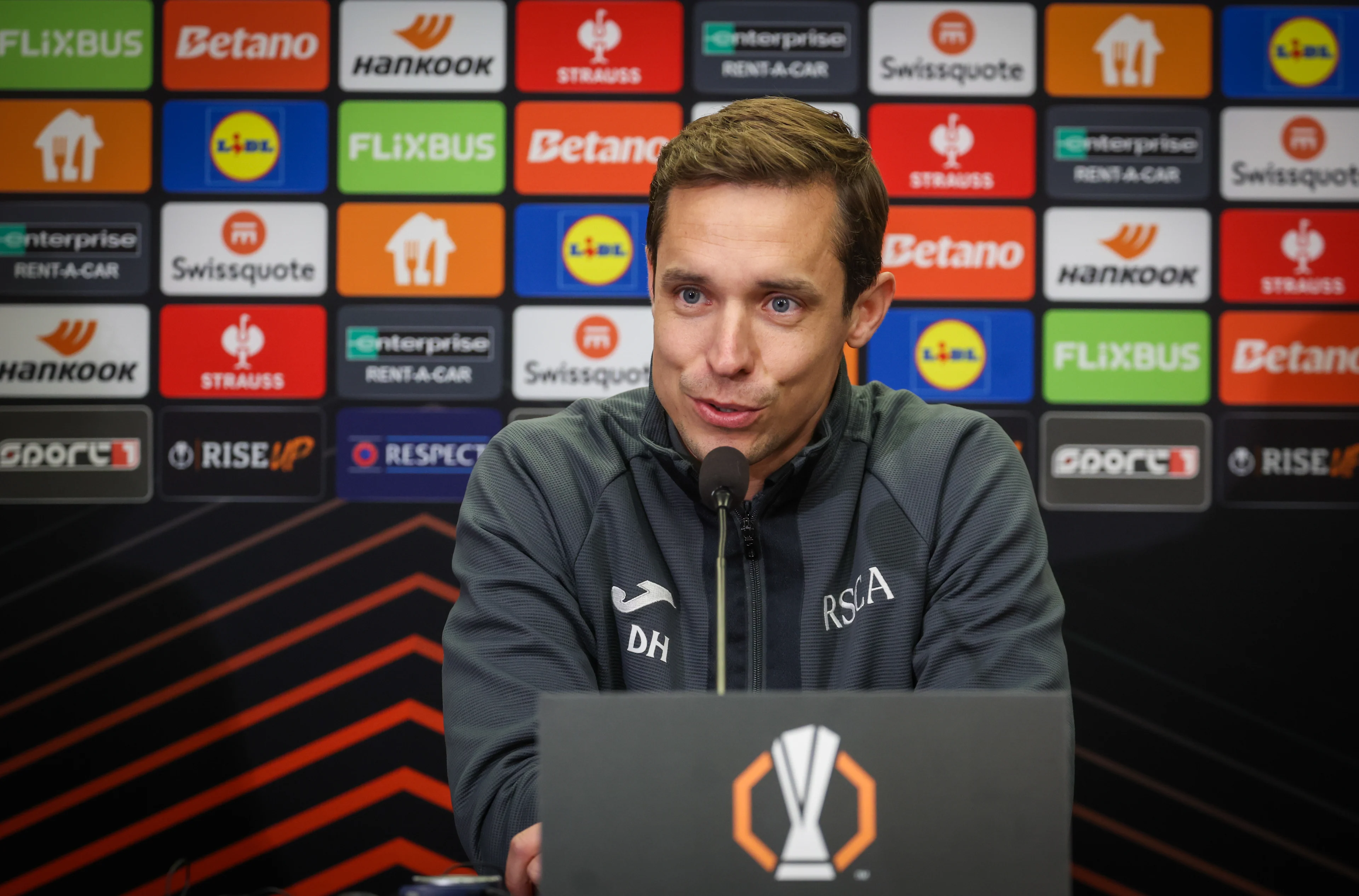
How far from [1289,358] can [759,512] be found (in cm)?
163

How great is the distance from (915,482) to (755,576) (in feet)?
0.72

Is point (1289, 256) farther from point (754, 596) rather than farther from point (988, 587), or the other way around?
point (754, 596)

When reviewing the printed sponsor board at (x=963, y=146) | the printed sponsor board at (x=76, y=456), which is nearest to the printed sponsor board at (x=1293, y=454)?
the printed sponsor board at (x=963, y=146)

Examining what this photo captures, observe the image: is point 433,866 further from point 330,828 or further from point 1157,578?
point 1157,578

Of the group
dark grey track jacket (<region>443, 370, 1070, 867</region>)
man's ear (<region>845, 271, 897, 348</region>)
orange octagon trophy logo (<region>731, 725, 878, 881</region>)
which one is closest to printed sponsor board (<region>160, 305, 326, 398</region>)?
dark grey track jacket (<region>443, 370, 1070, 867</region>)

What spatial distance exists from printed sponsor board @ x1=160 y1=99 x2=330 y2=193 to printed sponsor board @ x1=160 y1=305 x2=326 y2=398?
26 centimetres

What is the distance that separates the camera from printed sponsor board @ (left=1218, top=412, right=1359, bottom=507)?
7.59 ft

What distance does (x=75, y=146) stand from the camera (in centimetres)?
234

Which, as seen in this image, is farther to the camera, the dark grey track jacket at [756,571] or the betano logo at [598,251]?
the betano logo at [598,251]

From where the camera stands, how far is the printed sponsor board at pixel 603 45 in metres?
2.34

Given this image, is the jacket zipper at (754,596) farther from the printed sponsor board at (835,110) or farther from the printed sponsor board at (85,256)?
the printed sponsor board at (85,256)

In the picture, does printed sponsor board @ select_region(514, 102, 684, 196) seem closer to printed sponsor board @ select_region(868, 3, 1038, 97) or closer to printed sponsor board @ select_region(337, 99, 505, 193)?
printed sponsor board @ select_region(337, 99, 505, 193)

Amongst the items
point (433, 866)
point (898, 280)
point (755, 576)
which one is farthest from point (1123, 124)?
point (433, 866)

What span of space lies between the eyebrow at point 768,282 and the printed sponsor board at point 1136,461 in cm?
130
